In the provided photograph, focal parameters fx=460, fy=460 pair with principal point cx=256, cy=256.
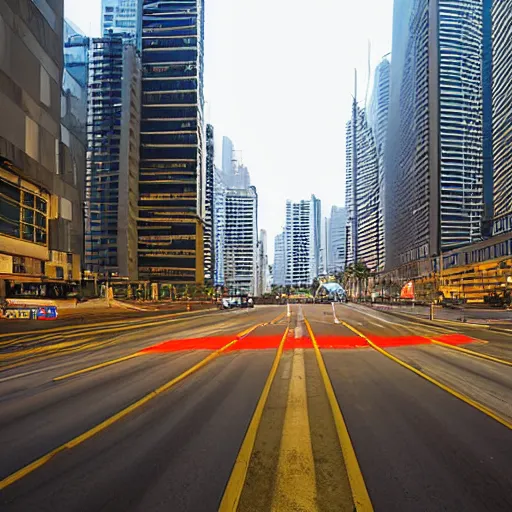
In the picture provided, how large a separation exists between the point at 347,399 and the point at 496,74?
119 metres

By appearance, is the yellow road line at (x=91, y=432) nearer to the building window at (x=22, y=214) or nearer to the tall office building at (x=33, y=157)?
the tall office building at (x=33, y=157)

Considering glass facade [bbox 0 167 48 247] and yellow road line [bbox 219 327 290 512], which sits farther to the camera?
glass facade [bbox 0 167 48 247]

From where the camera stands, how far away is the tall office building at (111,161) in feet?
400

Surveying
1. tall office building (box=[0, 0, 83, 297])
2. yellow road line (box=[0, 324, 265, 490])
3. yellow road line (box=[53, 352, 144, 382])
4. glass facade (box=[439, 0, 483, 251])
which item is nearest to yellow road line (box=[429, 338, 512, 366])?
yellow road line (box=[0, 324, 265, 490])

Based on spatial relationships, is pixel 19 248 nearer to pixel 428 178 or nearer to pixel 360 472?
pixel 360 472

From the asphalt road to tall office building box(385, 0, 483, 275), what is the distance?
10676 cm

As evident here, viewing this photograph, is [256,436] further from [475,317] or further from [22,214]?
[475,317]

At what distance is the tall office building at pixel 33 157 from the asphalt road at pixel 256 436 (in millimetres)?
21341

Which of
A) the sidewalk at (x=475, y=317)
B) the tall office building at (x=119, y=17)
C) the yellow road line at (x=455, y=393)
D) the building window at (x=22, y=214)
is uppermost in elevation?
the tall office building at (x=119, y=17)

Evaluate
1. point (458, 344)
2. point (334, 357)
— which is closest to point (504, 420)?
point (334, 357)

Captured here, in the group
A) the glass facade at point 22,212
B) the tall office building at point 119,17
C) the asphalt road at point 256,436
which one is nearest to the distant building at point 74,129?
the glass facade at point 22,212

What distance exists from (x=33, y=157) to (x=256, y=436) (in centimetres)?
3620

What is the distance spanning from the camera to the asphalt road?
442 centimetres

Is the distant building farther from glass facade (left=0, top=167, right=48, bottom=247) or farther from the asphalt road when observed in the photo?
the asphalt road
